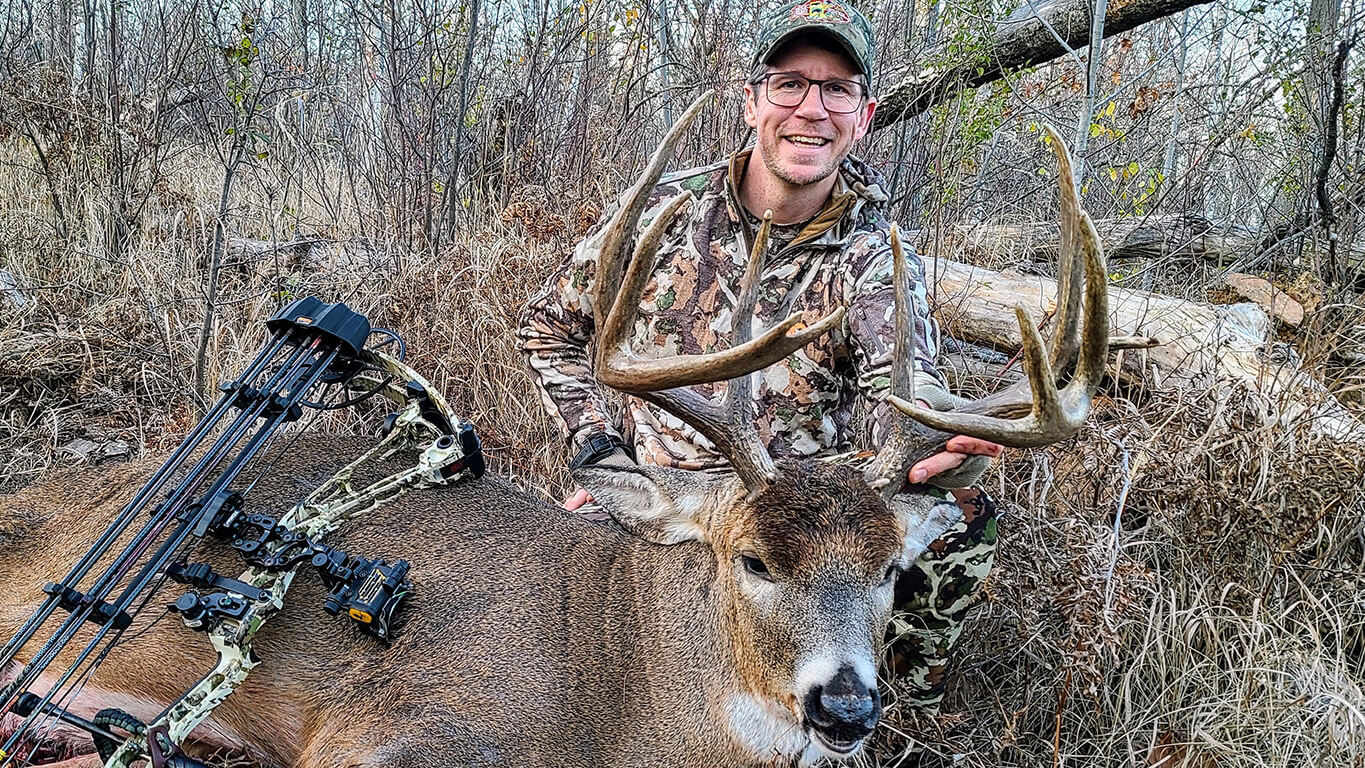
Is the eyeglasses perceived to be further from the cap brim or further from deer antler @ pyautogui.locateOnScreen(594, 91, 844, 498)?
deer antler @ pyautogui.locateOnScreen(594, 91, 844, 498)

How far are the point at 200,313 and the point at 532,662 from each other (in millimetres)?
3861

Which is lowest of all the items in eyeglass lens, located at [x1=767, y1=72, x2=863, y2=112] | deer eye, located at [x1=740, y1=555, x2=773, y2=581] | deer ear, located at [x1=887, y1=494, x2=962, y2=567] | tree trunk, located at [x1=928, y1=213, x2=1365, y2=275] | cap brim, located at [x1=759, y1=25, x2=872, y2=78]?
deer eye, located at [x1=740, y1=555, x2=773, y2=581]

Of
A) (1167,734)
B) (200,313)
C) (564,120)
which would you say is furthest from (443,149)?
(1167,734)

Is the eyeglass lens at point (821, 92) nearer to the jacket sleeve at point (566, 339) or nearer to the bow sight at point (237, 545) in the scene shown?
the jacket sleeve at point (566, 339)

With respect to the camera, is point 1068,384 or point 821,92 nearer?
point 1068,384

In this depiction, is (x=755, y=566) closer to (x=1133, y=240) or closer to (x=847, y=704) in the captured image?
(x=847, y=704)

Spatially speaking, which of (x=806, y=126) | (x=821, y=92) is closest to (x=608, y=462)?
(x=806, y=126)

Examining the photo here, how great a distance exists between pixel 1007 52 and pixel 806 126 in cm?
348

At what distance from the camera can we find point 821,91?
4168 mm

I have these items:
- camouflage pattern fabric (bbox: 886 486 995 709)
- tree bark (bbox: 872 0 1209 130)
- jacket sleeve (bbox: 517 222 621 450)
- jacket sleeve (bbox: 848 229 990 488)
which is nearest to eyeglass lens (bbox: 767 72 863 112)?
jacket sleeve (bbox: 848 229 990 488)

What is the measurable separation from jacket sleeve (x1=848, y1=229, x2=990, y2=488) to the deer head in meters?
0.36

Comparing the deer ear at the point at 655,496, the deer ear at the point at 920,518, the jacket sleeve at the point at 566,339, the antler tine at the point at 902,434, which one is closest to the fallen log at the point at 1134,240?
the jacket sleeve at the point at 566,339

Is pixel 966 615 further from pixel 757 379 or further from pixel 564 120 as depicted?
pixel 564 120

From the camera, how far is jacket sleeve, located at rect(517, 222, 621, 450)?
4.28 metres
